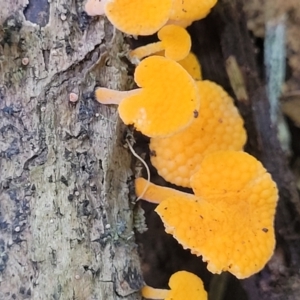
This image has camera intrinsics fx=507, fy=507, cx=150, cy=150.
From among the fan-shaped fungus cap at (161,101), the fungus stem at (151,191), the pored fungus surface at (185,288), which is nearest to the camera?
the fan-shaped fungus cap at (161,101)

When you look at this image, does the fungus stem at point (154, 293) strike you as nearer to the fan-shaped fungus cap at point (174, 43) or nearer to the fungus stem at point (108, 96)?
the fungus stem at point (108, 96)

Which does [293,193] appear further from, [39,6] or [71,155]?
[39,6]

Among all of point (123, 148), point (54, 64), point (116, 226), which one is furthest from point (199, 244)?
point (54, 64)

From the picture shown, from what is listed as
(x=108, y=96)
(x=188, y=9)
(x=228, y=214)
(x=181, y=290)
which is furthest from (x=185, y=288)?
(x=188, y=9)

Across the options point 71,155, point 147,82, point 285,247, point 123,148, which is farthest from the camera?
point 285,247

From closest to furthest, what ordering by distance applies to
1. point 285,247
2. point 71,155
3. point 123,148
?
point 71,155 < point 123,148 < point 285,247

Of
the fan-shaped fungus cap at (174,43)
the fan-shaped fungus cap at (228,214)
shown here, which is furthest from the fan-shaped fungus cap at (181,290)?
the fan-shaped fungus cap at (174,43)

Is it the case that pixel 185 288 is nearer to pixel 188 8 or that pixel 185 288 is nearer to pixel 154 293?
pixel 154 293
